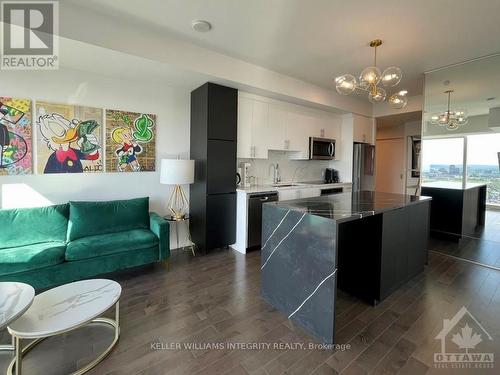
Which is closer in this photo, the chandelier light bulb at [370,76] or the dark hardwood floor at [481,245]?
the chandelier light bulb at [370,76]

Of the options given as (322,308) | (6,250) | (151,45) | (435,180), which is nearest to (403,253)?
(322,308)

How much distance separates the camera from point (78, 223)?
2.80 m

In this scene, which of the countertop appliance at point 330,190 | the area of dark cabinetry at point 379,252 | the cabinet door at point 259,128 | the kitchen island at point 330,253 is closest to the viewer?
the kitchen island at point 330,253

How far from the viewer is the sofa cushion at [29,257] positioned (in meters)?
2.19

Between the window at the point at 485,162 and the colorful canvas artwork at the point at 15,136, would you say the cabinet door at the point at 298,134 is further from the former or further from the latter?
the colorful canvas artwork at the point at 15,136

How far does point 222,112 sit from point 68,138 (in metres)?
1.97

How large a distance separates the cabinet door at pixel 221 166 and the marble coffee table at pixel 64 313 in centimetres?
187

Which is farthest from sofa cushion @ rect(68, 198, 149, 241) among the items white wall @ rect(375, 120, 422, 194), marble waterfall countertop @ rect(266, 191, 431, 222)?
white wall @ rect(375, 120, 422, 194)

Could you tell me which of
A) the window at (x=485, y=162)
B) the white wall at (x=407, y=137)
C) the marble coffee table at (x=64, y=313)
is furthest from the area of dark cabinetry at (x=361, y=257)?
the white wall at (x=407, y=137)

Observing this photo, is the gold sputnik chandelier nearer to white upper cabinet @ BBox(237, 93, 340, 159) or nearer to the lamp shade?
white upper cabinet @ BBox(237, 93, 340, 159)

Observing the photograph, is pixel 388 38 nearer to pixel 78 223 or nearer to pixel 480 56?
pixel 480 56

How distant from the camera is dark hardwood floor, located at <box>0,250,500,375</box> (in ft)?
5.34

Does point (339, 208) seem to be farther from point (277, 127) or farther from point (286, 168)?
point (286, 168)

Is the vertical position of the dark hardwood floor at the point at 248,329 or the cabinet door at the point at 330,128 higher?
the cabinet door at the point at 330,128
